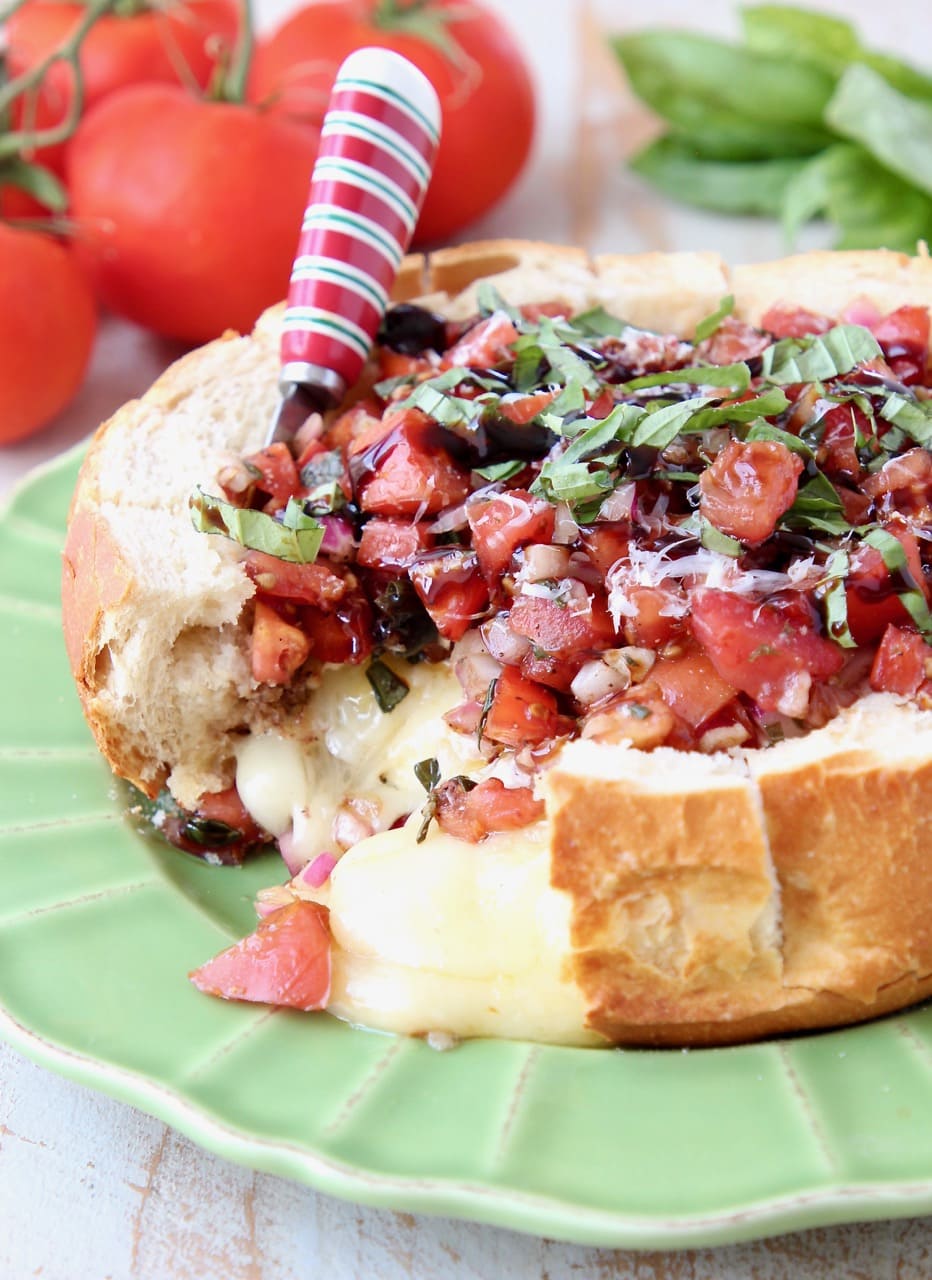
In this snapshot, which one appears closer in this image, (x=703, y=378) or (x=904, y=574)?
(x=904, y=574)

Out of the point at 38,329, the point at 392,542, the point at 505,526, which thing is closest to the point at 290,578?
the point at 392,542

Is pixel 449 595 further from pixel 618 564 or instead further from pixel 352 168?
pixel 352 168

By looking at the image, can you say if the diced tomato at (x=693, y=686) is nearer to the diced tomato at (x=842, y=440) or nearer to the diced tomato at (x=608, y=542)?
the diced tomato at (x=608, y=542)

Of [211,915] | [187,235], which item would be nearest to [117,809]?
[211,915]

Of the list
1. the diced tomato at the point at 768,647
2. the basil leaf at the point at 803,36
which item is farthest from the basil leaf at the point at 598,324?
the basil leaf at the point at 803,36

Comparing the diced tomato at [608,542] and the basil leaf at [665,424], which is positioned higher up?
the basil leaf at [665,424]

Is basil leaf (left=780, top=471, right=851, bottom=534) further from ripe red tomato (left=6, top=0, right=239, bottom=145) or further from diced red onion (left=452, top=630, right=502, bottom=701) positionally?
ripe red tomato (left=6, top=0, right=239, bottom=145)

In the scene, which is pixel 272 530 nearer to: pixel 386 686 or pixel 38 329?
pixel 386 686
